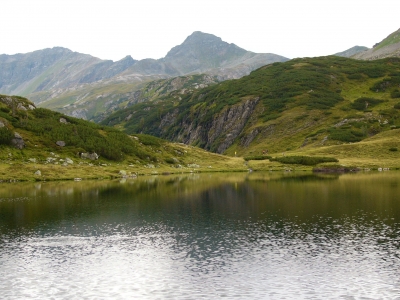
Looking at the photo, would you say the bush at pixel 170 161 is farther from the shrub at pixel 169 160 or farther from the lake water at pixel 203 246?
the lake water at pixel 203 246

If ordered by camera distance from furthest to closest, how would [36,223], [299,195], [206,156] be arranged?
[206,156] < [299,195] < [36,223]

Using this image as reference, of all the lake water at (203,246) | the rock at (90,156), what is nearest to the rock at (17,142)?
the rock at (90,156)

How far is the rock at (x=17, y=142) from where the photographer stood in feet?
449

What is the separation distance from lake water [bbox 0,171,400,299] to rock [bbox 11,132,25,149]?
53.5 metres

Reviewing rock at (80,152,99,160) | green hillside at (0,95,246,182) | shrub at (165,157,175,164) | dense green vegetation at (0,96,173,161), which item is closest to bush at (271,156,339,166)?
green hillside at (0,95,246,182)

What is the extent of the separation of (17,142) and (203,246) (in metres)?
114

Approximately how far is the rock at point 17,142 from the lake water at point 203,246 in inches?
2106

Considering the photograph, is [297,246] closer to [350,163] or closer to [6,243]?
[6,243]

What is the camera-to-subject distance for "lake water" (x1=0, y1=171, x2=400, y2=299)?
3350 centimetres

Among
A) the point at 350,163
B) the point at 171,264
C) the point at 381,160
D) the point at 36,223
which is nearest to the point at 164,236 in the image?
the point at 171,264

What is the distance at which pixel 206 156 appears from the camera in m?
185

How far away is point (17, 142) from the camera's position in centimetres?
13788

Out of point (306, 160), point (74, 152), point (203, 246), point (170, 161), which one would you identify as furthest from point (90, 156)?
point (203, 246)

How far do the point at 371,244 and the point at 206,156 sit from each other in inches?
5551
